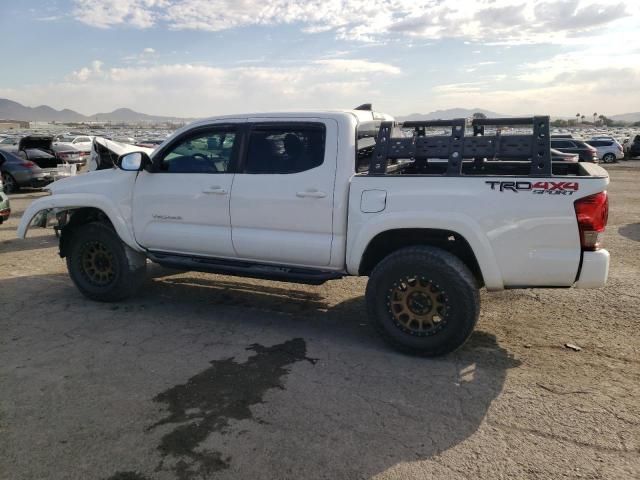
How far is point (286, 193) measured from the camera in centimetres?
452

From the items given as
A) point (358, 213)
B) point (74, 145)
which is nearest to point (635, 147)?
point (74, 145)

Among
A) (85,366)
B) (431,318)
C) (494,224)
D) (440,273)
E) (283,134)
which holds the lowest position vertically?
(85,366)

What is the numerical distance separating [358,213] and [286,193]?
71cm

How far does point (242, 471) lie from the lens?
9.06 feet

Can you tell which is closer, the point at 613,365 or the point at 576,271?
the point at 576,271

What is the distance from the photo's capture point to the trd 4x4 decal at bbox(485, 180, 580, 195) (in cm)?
361

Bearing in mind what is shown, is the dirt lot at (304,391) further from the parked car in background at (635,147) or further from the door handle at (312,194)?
the parked car in background at (635,147)

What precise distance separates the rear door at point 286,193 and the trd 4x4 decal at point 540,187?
4.50ft

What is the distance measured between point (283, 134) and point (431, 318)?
6.98 ft

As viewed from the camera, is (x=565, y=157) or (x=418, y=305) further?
(x=565, y=157)

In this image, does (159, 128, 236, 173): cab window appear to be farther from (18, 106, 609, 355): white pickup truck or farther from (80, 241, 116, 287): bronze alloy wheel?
(80, 241, 116, 287): bronze alloy wheel

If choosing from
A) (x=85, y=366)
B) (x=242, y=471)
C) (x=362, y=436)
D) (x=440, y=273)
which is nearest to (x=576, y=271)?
(x=440, y=273)

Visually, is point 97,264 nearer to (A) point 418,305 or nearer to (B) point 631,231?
(A) point 418,305

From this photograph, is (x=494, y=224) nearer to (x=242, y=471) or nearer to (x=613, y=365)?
(x=613, y=365)
